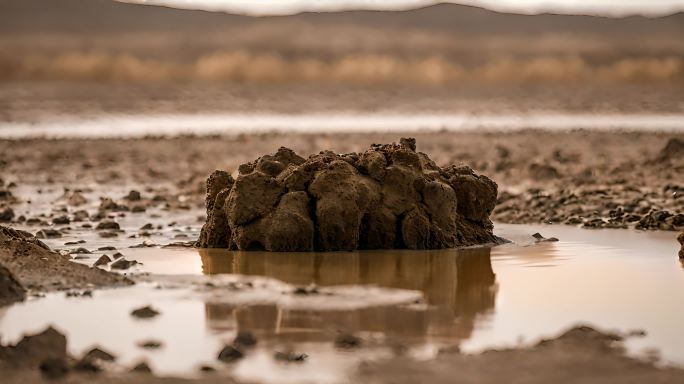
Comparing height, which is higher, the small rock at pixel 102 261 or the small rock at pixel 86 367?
the small rock at pixel 86 367

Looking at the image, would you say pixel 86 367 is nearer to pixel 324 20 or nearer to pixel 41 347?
pixel 41 347

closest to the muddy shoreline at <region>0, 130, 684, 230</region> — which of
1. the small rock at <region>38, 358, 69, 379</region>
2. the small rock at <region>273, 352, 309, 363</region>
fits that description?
the small rock at <region>273, 352, 309, 363</region>

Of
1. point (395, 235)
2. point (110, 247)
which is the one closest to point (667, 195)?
point (395, 235)

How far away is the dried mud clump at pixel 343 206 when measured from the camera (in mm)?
8539

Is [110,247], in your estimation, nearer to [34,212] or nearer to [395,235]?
[395,235]

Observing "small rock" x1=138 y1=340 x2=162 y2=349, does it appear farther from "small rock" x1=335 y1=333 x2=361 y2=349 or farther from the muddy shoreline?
the muddy shoreline

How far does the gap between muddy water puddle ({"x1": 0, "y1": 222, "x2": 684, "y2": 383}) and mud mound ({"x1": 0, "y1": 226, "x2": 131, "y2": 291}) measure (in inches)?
10.0

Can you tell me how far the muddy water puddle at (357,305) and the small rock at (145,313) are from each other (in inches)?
1.4

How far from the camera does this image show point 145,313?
614 centimetres

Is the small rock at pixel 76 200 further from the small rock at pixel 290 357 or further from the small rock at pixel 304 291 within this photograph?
the small rock at pixel 290 357

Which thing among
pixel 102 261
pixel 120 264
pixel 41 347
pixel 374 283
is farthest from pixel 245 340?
pixel 102 261

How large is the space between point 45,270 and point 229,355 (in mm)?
2348

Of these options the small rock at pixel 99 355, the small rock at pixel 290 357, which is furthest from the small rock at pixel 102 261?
the small rock at pixel 290 357

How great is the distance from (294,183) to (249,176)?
12.7 inches
